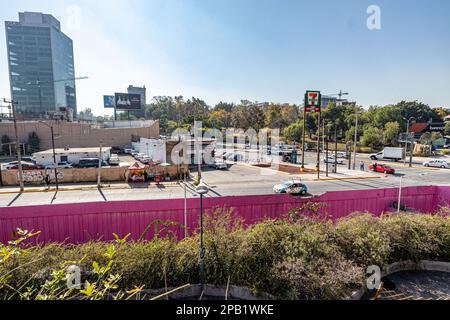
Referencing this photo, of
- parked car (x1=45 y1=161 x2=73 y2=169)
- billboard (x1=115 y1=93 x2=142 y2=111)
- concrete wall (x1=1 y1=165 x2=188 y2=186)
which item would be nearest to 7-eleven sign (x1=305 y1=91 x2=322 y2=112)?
concrete wall (x1=1 y1=165 x2=188 y2=186)

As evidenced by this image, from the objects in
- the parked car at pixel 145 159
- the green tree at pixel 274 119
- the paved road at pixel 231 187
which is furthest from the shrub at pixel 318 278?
the green tree at pixel 274 119

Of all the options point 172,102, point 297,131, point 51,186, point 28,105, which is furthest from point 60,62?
point 297,131

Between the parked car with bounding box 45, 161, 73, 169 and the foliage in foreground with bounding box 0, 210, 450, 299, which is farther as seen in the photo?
the parked car with bounding box 45, 161, 73, 169

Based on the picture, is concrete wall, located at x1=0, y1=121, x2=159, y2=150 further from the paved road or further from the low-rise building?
the paved road

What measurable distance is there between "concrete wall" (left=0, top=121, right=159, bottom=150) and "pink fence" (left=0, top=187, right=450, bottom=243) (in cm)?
4025

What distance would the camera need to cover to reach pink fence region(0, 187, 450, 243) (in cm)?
871

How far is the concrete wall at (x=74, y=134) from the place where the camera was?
44.5m

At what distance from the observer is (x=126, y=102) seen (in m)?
68.1

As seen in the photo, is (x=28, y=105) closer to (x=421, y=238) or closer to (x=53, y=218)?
(x=53, y=218)

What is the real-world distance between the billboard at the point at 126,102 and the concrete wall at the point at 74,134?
21308mm

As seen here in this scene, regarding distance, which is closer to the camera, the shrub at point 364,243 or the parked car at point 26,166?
the shrub at point 364,243

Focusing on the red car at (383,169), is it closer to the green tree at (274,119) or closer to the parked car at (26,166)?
the parked car at (26,166)

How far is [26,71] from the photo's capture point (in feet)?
241

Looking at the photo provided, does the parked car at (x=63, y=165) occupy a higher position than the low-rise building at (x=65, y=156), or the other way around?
the low-rise building at (x=65, y=156)
